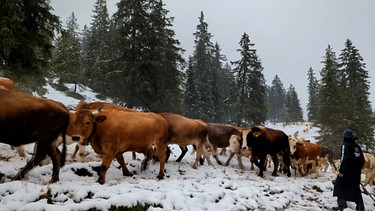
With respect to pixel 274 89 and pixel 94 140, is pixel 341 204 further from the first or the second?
pixel 274 89

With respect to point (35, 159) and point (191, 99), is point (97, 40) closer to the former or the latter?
point (191, 99)

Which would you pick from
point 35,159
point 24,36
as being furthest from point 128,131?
point 24,36

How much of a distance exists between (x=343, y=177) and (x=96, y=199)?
684 centimetres

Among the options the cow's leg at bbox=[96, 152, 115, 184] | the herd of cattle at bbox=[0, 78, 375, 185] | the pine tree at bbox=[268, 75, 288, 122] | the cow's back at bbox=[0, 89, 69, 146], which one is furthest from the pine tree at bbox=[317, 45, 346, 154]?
the pine tree at bbox=[268, 75, 288, 122]

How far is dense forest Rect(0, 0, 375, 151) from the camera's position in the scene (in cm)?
1238

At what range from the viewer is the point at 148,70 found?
28281mm

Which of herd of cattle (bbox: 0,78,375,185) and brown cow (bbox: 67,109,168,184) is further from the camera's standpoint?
brown cow (bbox: 67,109,168,184)

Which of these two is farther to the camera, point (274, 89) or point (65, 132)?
point (274, 89)

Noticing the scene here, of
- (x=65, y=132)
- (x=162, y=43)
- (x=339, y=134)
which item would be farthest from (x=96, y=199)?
(x=339, y=134)

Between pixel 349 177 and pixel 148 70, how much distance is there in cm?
2193

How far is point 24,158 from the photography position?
8.41 meters

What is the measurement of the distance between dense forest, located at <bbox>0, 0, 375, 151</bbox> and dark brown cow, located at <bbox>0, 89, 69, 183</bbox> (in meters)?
5.85

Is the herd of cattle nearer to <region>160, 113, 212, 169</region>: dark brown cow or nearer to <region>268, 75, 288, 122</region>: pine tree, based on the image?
<region>160, 113, 212, 169</region>: dark brown cow

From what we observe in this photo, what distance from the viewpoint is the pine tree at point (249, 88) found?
40406 mm
